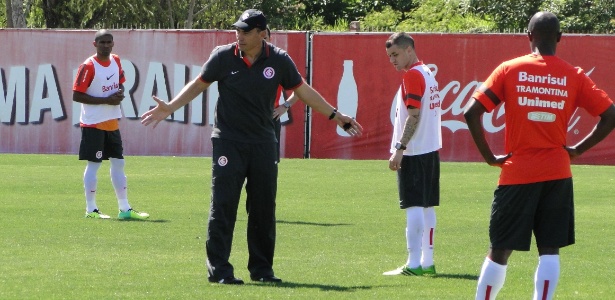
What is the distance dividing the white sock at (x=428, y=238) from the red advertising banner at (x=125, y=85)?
16.3 m

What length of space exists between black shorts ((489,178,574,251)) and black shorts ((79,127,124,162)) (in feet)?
24.7

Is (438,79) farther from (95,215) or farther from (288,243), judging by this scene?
(288,243)

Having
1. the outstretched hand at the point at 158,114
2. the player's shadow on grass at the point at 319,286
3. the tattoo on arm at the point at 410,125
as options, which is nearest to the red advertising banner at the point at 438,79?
the tattoo on arm at the point at 410,125

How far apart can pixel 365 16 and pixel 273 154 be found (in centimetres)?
4758

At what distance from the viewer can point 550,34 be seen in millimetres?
7246

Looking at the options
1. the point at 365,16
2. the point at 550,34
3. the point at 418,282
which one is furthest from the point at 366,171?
the point at 365,16

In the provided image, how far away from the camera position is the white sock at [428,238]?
1001cm

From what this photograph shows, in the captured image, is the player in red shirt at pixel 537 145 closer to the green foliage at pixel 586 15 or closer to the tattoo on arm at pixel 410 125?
the tattoo on arm at pixel 410 125

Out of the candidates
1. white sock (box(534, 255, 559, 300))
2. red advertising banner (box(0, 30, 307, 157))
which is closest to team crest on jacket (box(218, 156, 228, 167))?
white sock (box(534, 255, 559, 300))

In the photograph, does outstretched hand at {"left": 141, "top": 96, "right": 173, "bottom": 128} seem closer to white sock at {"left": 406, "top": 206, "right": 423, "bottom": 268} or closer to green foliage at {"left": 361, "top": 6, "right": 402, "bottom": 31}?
white sock at {"left": 406, "top": 206, "right": 423, "bottom": 268}

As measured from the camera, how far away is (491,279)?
24.1 feet

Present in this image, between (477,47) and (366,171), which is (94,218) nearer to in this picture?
(366,171)

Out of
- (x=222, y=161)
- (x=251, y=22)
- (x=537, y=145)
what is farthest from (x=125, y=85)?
(x=537, y=145)

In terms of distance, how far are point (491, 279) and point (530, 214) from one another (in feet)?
1.41
